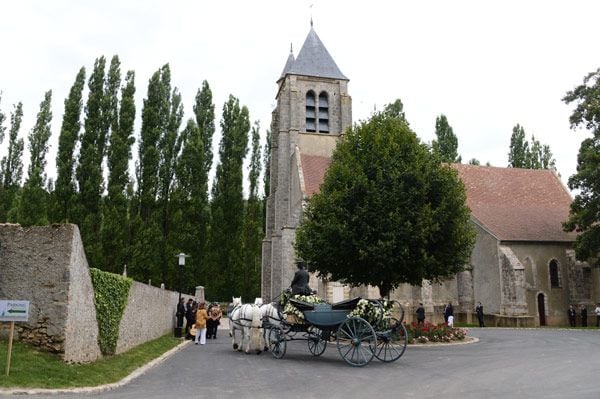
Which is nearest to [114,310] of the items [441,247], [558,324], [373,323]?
[373,323]

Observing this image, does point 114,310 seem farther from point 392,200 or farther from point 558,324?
point 558,324

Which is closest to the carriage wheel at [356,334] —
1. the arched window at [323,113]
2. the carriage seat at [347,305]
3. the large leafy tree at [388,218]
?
the carriage seat at [347,305]

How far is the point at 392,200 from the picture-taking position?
18.7 meters

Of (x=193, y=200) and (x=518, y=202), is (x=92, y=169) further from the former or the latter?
(x=518, y=202)

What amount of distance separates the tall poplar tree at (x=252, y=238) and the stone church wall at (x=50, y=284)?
28.2m

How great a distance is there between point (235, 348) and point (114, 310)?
15.8 feet

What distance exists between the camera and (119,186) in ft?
118

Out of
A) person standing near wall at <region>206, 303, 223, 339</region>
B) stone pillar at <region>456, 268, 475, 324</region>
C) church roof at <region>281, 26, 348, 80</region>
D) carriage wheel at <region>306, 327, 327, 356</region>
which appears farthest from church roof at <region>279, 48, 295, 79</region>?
carriage wheel at <region>306, 327, 327, 356</region>

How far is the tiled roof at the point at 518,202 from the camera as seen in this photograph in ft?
107

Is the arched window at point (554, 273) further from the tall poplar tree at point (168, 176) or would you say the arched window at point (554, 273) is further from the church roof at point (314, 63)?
the tall poplar tree at point (168, 176)

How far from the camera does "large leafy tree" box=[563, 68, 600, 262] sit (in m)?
27.9

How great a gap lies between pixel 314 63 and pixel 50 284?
33.6m

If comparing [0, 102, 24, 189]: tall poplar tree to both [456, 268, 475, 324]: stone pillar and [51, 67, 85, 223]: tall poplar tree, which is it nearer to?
[51, 67, 85, 223]: tall poplar tree

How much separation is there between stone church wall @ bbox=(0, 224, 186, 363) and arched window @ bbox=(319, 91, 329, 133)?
28.8 metres
